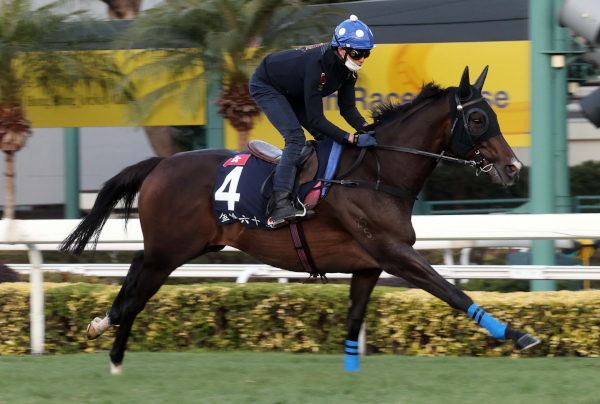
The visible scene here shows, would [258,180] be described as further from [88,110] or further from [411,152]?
[88,110]

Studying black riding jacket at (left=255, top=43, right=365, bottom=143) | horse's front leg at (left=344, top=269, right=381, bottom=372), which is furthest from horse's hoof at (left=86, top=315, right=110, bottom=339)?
black riding jacket at (left=255, top=43, right=365, bottom=143)

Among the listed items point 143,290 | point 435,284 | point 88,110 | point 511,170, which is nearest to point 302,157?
point 435,284

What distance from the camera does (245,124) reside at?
1027 centimetres

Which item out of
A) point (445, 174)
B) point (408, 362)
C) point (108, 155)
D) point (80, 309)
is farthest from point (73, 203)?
point (408, 362)

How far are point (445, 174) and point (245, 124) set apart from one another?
Result: 3.62 m

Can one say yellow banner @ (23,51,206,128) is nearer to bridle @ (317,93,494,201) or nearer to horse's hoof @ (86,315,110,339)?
horse's hoof @ (86,315,110,339)

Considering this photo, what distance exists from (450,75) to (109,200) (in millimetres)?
6766

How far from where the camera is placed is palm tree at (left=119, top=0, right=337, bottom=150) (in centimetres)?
970

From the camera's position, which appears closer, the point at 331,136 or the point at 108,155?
the point at 331,136

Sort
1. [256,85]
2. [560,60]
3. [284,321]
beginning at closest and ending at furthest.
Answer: [256,85] → [284,321] → [560,60]

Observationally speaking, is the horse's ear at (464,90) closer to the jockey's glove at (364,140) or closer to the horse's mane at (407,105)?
the horse's mane at (407,105)

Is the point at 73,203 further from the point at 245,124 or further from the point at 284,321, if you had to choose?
the point at 284,321

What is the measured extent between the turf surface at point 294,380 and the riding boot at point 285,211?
0.94 meters

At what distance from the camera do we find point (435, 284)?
3949 millimetres
